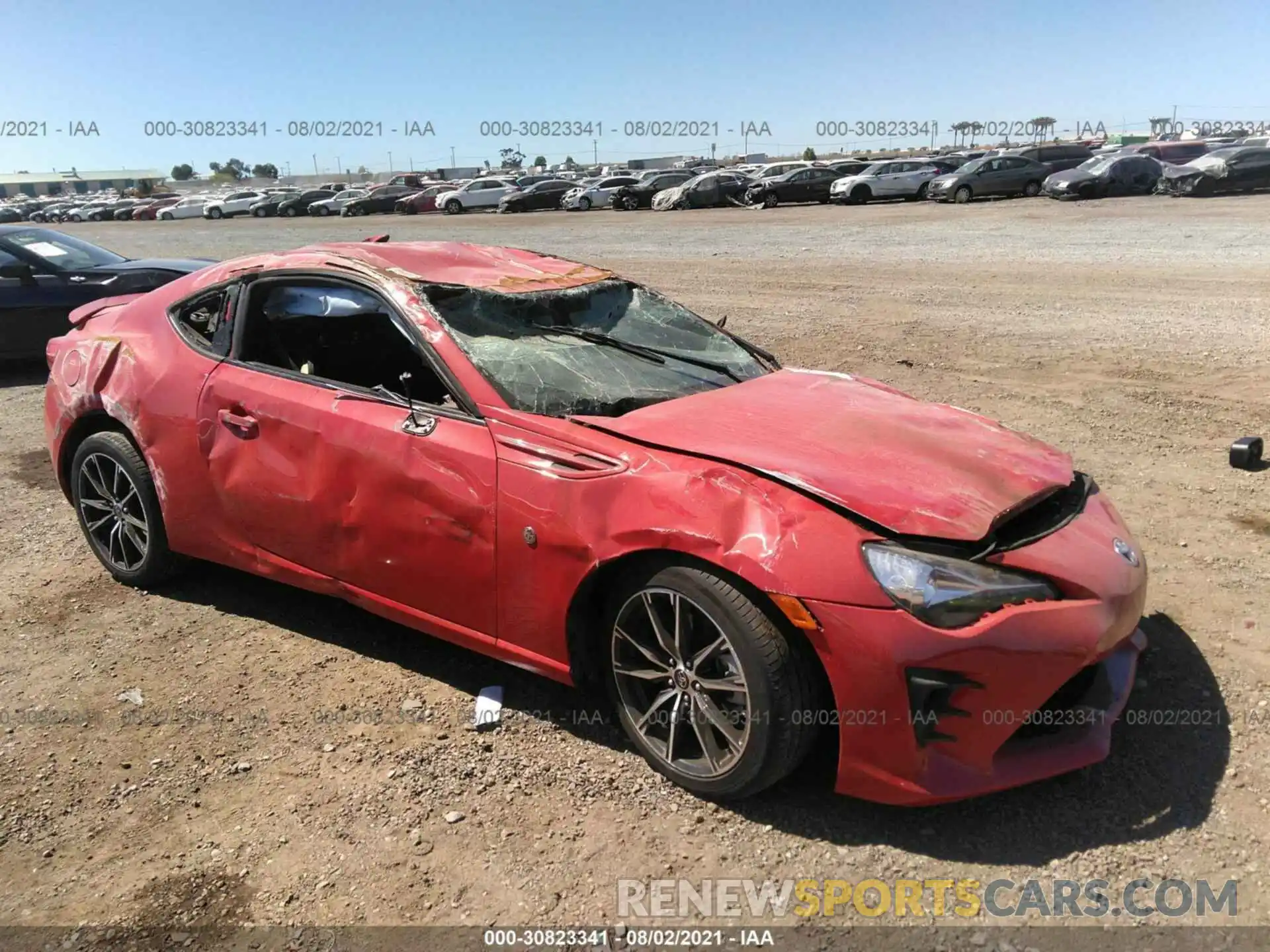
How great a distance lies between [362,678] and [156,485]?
1315 millimetres

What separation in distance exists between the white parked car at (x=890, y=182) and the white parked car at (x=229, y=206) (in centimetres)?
3526

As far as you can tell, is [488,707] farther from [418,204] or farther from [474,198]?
[418,204]

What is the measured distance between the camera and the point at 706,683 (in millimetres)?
2768

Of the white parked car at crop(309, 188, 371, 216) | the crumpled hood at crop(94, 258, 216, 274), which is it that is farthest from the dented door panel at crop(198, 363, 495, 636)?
the white parked car at crop(309, 188, 371, 216)

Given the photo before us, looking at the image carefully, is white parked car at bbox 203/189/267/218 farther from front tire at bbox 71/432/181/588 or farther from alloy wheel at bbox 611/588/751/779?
alloy wheel at bbox 611/588/751/779

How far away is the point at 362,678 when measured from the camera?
3689 mm

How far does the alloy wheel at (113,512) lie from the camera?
4309 mm

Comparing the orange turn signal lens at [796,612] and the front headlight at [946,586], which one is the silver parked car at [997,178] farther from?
the orange turn signal lens at [796,612]

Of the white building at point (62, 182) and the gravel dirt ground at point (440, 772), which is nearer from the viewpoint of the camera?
the gravel dirt ground at point (440, 772)

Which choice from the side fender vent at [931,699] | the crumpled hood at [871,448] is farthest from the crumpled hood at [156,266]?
the side fender vent at [931,699]

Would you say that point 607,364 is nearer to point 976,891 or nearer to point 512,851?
point 512,851

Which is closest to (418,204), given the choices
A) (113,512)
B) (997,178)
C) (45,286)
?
(997,178)

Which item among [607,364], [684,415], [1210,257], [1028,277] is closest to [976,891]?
[684,415]

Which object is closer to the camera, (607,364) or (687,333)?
(607,364)
